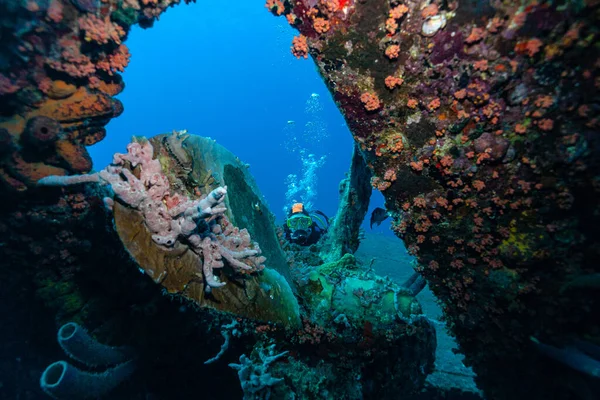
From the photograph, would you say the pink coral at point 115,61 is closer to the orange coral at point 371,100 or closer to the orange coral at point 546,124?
the orange coral at point 371,100

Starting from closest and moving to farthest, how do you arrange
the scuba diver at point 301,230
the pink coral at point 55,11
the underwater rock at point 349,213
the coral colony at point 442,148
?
1. the coral colony at point 442,148
2. the pink coral at point 55,11
3. the underwater rock at point 349,213
4. the scuba diver at point 301,230

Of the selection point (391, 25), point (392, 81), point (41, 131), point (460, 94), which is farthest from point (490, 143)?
point (41, 131)

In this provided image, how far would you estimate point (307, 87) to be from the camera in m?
90.8

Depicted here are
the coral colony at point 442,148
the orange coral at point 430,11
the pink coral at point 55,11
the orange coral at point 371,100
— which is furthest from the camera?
the pink coral at point 55,11

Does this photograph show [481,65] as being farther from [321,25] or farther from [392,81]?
[321,25]

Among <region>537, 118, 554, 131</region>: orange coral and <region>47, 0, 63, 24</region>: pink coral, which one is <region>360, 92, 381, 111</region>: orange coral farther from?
<region>47, 0, 63, 24</region>: pink coral

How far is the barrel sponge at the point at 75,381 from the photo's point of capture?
334 centimetres

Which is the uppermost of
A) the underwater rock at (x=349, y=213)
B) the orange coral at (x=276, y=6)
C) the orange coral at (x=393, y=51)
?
the underwater rock at (x=349, y=213)

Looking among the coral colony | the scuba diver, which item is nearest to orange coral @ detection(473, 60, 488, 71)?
the coral colony

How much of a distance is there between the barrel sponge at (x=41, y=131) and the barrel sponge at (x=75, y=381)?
2560 mm

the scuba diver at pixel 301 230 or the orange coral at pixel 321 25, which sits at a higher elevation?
the scuba diver at pixel 301 230

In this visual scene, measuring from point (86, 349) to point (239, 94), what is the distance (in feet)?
323

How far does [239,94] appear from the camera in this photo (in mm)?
94188

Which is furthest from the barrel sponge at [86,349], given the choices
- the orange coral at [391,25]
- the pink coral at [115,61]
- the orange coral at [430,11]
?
the orange coral at [430,11]
